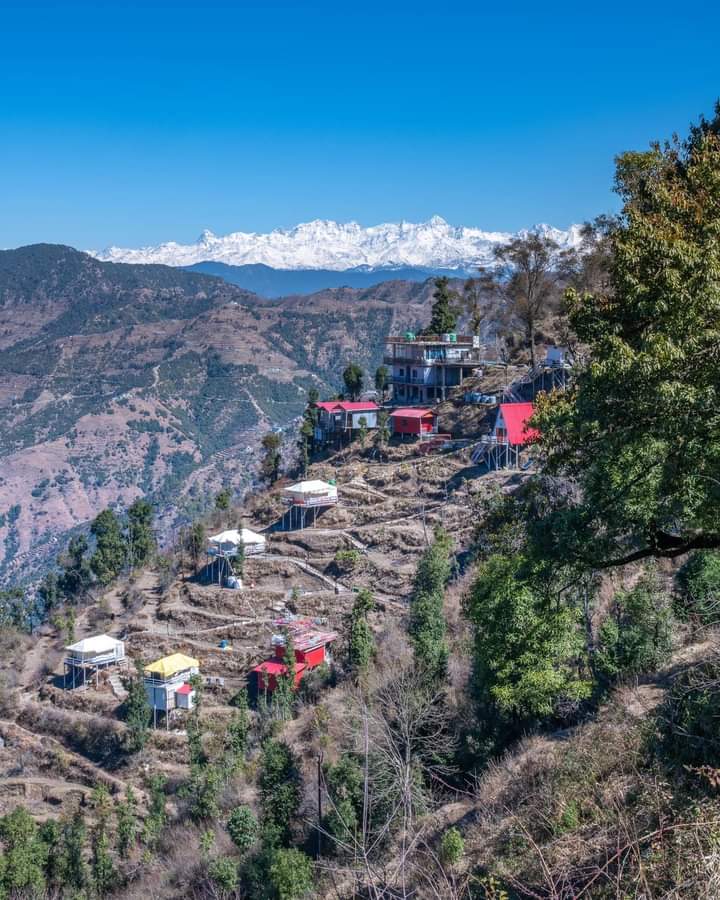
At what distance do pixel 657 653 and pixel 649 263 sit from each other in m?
9.18

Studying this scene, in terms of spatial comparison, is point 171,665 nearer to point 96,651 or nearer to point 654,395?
point 96,651

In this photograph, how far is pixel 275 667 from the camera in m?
29.6

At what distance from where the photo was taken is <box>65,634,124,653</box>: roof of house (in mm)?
33625

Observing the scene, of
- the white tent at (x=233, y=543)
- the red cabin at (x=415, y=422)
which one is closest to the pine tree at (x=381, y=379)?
the red cabin at (x=415, y=422)

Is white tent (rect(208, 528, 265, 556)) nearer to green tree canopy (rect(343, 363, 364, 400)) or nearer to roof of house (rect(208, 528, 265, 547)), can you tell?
roof of house (rect(208, 528, 265, 547))

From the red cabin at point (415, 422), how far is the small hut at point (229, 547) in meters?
11.3

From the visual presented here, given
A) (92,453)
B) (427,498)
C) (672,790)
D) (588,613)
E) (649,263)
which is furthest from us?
(92,453)

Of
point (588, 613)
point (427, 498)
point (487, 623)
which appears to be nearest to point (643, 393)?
point (487, 623)

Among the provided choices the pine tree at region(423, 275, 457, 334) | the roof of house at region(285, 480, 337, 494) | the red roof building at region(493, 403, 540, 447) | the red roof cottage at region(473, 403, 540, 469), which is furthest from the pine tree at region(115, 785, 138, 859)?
the pine tree at region(423, 275, 457, 334)

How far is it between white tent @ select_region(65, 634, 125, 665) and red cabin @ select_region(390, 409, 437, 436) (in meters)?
19.8

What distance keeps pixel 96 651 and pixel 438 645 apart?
744 inches

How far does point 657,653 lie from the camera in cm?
1566

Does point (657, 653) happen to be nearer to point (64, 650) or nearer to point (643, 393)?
point (643, 393)

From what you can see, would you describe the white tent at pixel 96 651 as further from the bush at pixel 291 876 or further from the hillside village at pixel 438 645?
the bush at pixel 291 876
